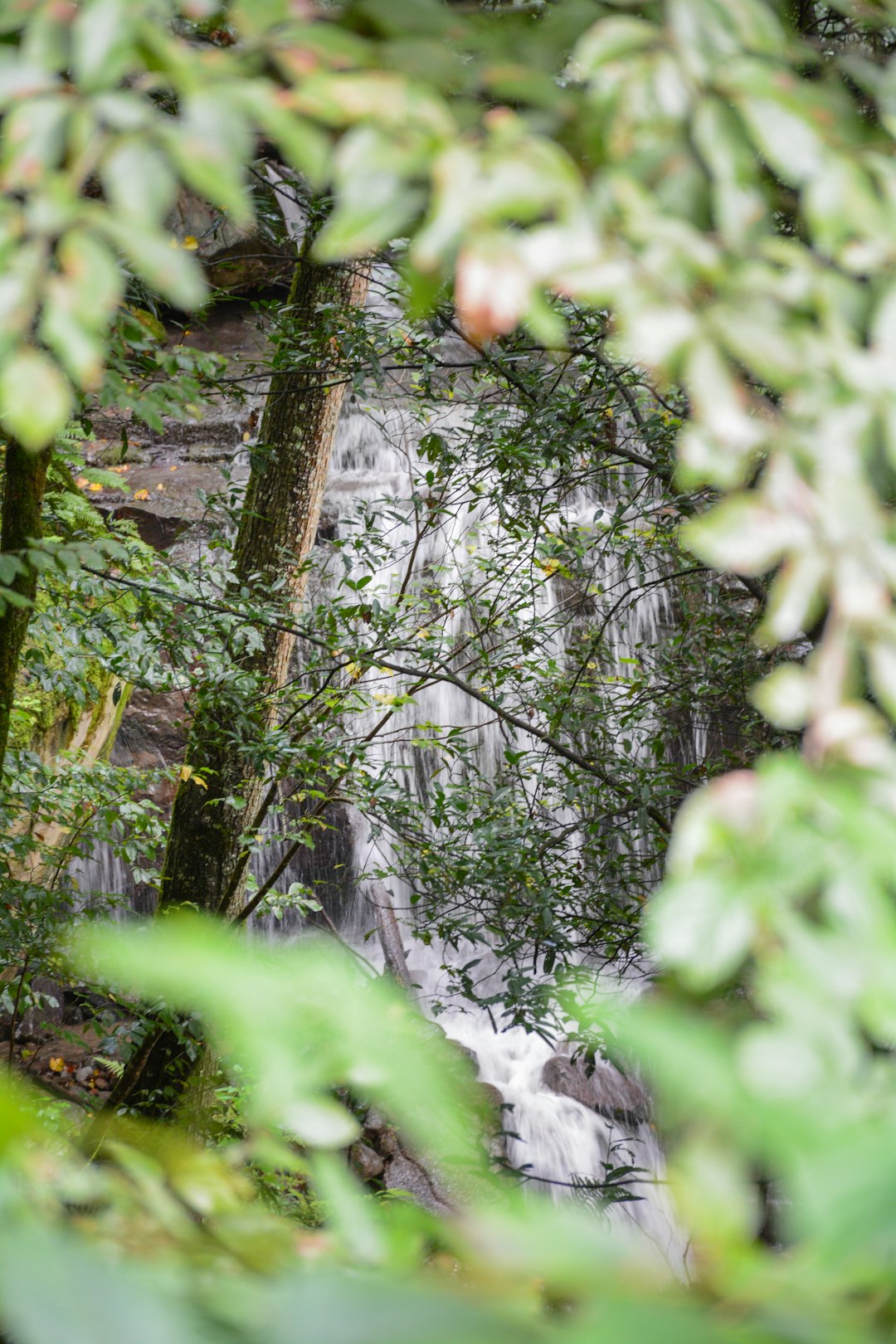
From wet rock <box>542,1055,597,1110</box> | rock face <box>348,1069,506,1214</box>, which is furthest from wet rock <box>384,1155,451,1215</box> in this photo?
wet rock <box>542,1055,597,1110</box>

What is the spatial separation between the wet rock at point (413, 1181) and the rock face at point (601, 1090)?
3.82ft

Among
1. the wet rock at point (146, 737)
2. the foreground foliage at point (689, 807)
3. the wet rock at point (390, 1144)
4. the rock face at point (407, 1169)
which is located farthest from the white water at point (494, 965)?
the foreground foliage at point (689, 807)

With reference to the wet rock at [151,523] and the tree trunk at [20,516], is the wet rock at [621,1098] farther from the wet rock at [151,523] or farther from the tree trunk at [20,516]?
the wet rock at [151,523]

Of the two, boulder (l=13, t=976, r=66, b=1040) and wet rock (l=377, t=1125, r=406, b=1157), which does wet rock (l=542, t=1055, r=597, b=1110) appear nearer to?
wet rock (l=377, t=1125, r=406, b=1157)

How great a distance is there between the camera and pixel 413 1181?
534cm

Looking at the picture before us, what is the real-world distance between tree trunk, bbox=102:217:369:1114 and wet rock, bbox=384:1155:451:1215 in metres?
2.00

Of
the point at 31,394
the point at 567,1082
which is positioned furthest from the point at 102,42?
the point at 567,1082

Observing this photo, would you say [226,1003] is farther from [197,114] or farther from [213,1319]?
[197,114]

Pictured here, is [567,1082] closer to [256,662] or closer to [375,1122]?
[375,1122]

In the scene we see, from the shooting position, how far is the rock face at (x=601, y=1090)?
19.6ft

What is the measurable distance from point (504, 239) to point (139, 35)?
29cm

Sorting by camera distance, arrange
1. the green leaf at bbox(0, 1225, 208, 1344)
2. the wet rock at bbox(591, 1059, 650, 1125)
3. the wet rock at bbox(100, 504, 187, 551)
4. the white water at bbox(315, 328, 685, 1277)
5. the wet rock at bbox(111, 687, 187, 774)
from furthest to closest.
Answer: the wet rock at bbox(100, 504, 187, 551) → the wet rock at bbox(111, 687, 187, 774) → the wet rock at bbox(591, 1059, 650, 1125) → the white water at bbox(315, 328, 685, 1277) → the green leaf at bbox(0, 1225, 208, 1344)

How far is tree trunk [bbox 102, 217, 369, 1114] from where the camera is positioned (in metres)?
3.73

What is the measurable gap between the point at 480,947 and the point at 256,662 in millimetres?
4116
